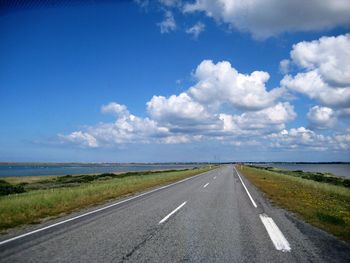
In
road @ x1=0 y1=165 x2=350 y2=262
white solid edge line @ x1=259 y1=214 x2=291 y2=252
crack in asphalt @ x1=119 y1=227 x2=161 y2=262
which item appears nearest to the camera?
crack in asphalt @ x1=119 y1=227 x2=161 y2=262

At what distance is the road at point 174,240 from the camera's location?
6.21 m

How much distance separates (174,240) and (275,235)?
2.61m

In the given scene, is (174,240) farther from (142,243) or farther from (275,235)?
(275,235)

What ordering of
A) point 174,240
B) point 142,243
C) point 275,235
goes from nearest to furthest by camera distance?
1. point 142,243
2. point 174,240
3. point 275,235

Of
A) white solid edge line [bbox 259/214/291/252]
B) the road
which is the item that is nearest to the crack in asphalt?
the road

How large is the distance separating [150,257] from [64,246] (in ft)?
6.61

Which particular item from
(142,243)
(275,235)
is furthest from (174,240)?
(275,235)

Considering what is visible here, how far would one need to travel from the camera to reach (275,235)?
828 cm

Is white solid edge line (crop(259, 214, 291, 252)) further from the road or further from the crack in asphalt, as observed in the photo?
the crack in asphalt

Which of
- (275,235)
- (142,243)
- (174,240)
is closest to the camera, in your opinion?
(142,243)

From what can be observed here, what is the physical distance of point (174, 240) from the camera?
7570 mm

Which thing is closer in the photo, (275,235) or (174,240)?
(174,240)

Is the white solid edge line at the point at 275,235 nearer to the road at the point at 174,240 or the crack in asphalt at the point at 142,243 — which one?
the road at the point at 174,240

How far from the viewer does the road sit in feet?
20.4
